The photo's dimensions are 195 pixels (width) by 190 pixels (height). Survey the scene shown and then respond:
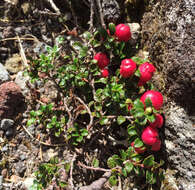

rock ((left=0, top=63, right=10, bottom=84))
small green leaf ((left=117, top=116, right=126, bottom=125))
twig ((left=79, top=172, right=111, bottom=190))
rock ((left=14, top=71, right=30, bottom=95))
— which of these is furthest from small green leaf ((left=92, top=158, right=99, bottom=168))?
rock ((left=0, top=63, right=10, bottom=84))

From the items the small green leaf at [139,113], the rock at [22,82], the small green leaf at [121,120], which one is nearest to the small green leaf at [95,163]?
the small green leaf at [121,120]

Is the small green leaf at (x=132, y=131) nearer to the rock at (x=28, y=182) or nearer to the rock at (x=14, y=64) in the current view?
the rock at (x=28, y=182)

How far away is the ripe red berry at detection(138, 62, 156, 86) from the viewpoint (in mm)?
2334

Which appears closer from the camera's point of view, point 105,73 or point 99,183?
point 99,183

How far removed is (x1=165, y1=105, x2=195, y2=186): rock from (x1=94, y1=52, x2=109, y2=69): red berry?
2.79ft

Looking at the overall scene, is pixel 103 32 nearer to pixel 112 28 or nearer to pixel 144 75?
pixel 112 28

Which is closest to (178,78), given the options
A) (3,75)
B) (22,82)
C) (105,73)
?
(105,73)

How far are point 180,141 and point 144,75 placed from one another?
72cm

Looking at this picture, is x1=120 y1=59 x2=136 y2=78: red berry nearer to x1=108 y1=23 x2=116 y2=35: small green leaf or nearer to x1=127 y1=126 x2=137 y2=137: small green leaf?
x1=108 y1=23 x2=116 y2=35: small green leaf

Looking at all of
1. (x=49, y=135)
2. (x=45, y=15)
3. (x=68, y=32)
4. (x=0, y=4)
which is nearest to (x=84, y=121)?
(x=49, y=135)

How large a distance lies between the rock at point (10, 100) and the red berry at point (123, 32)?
4.59 feet

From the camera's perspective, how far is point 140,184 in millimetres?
2455

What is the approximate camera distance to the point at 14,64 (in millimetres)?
3172

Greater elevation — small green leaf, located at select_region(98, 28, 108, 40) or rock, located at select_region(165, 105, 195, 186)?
small green leaf, located at select_region(98, 28, 108, 40)
